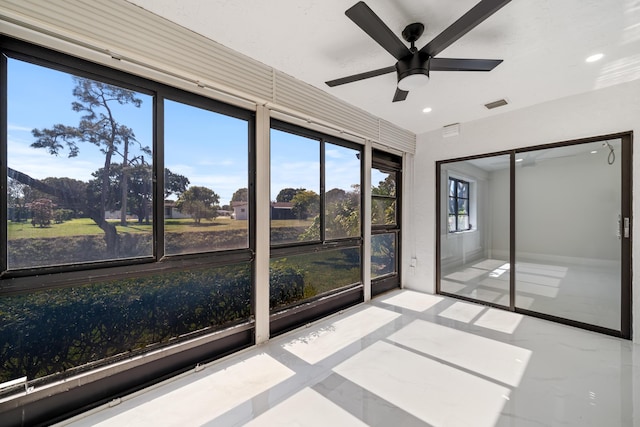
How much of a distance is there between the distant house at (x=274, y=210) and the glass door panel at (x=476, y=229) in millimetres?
2761

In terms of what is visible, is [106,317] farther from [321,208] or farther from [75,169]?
[321,208]

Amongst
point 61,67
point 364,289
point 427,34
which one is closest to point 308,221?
point 364,289

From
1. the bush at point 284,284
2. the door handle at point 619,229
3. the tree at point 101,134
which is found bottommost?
the bush at point 284,284

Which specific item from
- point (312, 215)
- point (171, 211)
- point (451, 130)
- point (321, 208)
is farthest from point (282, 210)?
point (451, 130)

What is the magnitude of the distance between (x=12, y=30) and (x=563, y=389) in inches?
174

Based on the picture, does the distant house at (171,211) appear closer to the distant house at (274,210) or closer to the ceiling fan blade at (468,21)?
the distant house at (274,210)

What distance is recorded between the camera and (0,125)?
1.50 m

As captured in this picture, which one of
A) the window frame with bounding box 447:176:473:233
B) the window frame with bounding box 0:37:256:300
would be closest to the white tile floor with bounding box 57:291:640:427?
the window frame with bounding box 0:37:256:300

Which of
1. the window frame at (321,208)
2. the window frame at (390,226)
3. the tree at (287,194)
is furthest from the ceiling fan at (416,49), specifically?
the window frame at (390,226)

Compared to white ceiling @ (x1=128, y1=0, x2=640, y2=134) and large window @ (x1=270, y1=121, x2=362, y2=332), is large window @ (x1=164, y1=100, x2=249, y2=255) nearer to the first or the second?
large window @ (x1=270, y1=121, x2=362, y2=332)

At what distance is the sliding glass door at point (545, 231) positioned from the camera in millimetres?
2922

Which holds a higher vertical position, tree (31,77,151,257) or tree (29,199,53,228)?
tree (31,77,151,257)

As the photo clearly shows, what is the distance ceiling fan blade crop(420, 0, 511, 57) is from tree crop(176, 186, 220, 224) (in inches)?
82.2

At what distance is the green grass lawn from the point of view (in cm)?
161
